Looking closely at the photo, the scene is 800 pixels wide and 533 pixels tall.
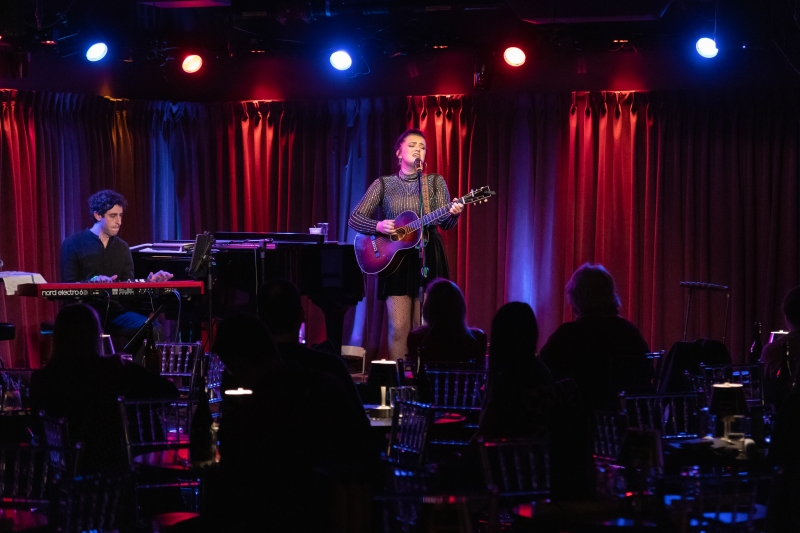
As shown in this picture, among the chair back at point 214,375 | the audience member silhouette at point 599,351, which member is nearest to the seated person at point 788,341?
the audience member silhouette at point 599,351

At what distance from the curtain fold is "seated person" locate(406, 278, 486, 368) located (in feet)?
12.9

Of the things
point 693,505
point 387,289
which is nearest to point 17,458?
point 693,505

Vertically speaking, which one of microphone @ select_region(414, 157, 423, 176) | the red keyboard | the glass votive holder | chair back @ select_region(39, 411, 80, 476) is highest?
microphone @ select_region(414, 157, 423, 176)

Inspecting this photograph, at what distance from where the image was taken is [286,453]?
109 inches

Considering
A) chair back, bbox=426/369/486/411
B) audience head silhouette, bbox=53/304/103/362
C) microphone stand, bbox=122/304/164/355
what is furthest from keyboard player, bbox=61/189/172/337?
audience head silhouette, bbox=53/304/103/362

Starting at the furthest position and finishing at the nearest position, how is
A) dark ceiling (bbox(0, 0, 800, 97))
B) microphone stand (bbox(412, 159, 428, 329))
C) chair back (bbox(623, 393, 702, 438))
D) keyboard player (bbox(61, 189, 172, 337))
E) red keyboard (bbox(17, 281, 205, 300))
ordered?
1. keyboard player (bbox(61, 189, 172, 337))
2. dark ceiling (bbox(0, 0, 800, 97))
3. microphone stand (bbox(412, 159, 428, 329))
4. red keyboard (bbox(17, 281, 205, 300))
5. chair back (bbox(623, 393, 702, 438))

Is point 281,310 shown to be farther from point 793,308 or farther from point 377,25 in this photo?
point 377,25

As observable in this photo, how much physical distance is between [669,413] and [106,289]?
3960mm

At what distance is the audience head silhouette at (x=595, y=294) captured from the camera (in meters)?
4.74

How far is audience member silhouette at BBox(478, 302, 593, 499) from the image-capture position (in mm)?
3357

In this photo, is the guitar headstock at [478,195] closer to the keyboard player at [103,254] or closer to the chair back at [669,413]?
the keyboard player at [103,254]

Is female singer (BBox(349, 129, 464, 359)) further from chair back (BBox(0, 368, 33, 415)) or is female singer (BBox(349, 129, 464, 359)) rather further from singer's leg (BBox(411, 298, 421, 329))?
chair back (BBox(0, 368, 33, 415))

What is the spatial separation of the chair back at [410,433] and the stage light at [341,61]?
5565 millimetres

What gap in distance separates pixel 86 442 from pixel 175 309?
4312 millimetres
